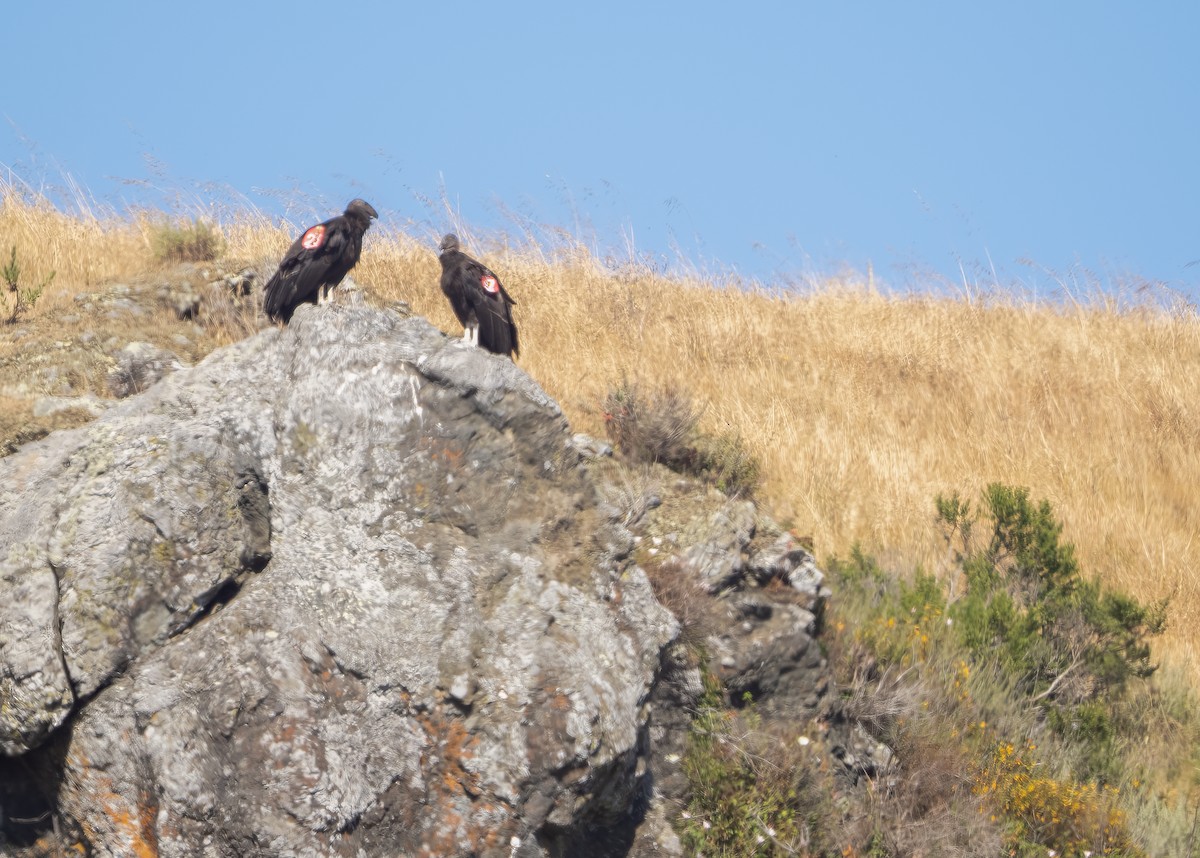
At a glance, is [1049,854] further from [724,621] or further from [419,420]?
[419,420]

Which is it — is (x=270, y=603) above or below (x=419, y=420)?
below

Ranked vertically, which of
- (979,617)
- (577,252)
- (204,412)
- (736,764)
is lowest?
(736,764)

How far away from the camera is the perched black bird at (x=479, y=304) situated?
726 cm

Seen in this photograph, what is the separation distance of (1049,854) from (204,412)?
4777 millimetres

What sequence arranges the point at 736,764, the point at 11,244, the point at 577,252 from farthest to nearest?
the point at 577,252 → the point at 11,244 → the point at 736,764

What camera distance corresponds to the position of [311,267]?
22.8ft

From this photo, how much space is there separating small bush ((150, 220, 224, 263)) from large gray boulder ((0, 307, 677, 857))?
4513 millimetres

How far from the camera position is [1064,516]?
931 centimetres

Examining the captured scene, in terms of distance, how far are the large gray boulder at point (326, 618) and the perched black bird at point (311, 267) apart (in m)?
1.06

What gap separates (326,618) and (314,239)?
274 centimetres

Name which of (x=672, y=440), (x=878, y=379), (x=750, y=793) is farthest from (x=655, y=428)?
(x=878, y=379)

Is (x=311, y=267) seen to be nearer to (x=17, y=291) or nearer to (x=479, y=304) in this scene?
(x=479, y=304)

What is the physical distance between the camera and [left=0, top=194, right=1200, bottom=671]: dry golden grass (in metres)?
8.84

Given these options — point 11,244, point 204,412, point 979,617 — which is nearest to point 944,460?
point 979,617
